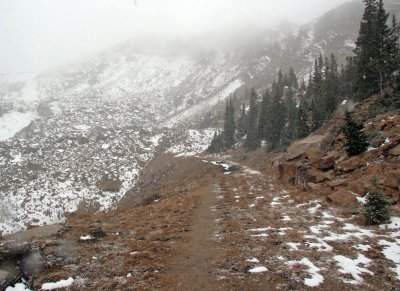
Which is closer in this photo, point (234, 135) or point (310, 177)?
point (310, 177)

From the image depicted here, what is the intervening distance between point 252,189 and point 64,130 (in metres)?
147

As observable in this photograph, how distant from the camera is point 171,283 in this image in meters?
11.4

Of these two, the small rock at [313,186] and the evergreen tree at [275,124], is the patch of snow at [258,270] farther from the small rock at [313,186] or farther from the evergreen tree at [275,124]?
the evergreen tree at [275,124]

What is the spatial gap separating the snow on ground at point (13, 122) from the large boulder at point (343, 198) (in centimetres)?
16500

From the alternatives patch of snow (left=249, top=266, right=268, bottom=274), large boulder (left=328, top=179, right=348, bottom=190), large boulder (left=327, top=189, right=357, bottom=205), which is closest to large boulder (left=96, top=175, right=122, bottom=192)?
large boulder (left=328, top=179, right=348, bottom=190)

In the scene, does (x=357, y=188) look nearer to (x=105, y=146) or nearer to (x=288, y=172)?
(x=288, y=172)

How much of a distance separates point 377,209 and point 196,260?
9994 mm

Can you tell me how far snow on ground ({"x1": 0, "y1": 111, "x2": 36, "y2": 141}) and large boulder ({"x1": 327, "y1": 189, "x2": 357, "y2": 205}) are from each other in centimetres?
16500

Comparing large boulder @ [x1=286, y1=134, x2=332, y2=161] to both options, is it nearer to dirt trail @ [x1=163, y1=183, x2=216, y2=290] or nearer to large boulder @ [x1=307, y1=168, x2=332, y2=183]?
large boulder @ [x1=307, y1=168, x2=332, y2=183]

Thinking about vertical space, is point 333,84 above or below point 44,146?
above

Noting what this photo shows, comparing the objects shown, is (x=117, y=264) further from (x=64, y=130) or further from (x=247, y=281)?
(x=64, y=130)

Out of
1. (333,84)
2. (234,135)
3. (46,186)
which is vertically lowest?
(46,186)

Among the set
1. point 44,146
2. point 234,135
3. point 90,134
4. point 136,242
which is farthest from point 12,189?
point 136,242

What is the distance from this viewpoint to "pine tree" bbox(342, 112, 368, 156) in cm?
2619
